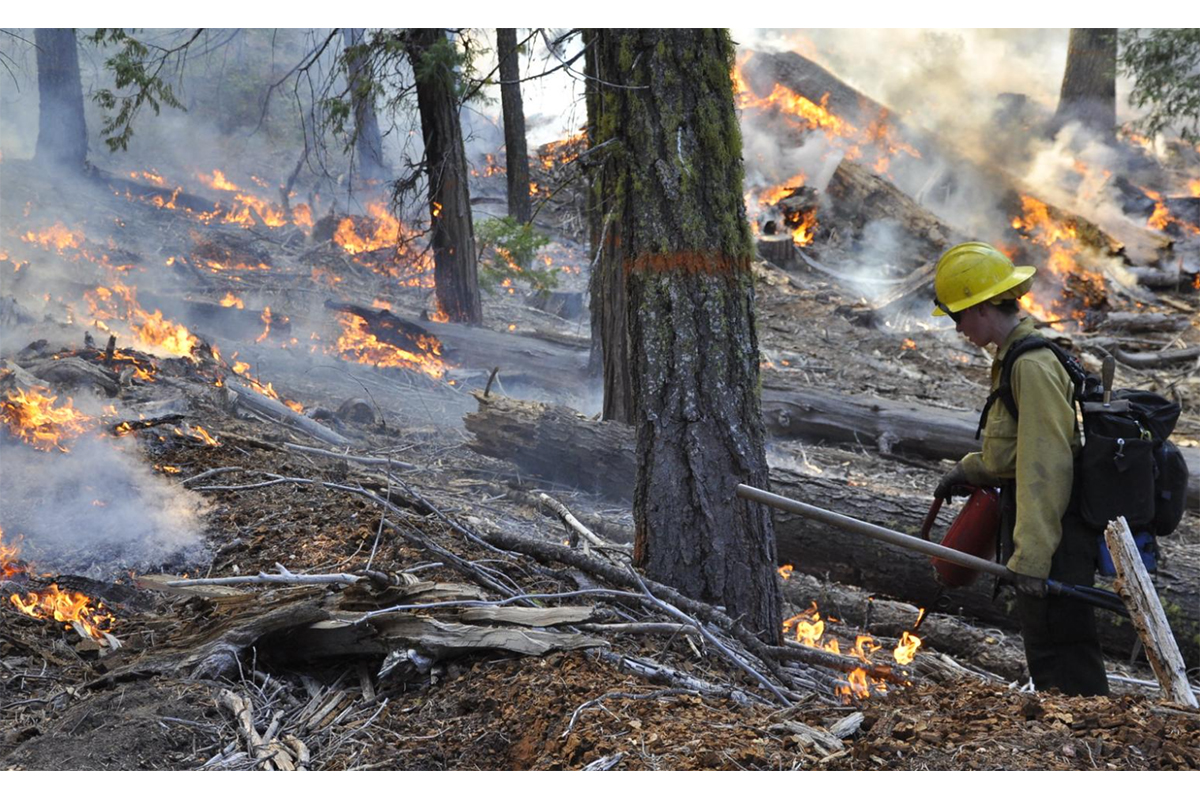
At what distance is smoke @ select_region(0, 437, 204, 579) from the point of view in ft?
13.9

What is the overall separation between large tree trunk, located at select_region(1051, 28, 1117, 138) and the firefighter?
37.0 ft

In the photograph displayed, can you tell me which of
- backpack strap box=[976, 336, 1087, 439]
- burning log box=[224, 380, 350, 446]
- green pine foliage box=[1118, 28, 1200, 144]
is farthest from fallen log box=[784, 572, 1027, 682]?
green pine foliage box=[1118, 28, 1200, 144]

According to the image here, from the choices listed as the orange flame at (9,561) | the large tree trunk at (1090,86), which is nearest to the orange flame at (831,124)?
the large tree trunk at (1090,86)

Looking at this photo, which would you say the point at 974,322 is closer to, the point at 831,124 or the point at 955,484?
the point at 955,484

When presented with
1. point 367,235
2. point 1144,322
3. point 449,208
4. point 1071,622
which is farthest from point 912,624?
point 367,235

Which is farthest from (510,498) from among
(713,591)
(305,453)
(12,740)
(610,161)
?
(12,740)

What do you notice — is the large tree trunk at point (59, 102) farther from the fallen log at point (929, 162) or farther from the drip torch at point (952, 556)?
the fallen log at point (929, 162)

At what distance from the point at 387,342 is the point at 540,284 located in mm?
1701

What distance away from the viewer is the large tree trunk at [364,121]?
5977 millimetres

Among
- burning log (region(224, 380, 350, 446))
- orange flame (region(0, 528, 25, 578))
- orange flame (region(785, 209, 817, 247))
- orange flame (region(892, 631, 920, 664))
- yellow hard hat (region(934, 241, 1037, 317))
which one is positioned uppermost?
orange flame (region(785, 209, 817, 247))

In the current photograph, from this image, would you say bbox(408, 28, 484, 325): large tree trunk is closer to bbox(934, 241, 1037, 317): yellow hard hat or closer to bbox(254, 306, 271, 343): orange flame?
bbox(254, 306, 271, 343): orange flame

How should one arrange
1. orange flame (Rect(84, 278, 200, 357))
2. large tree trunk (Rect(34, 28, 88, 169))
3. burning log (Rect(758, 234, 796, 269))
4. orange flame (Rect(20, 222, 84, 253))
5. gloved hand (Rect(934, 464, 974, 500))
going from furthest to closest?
burning log (Rect(758, 234, 796, 269))
orange flame (Rect(20, 222, 84, 253))
orange flame (Rect(84, 278, 200, 357))
large tree trunk (Rect(34, 28, 88, 169))
gloved hand (Rect(934, 464, 974, 500))

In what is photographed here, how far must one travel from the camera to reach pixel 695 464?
3.57m

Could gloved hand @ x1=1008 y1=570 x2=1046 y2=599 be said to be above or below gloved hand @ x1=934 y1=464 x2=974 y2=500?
below
